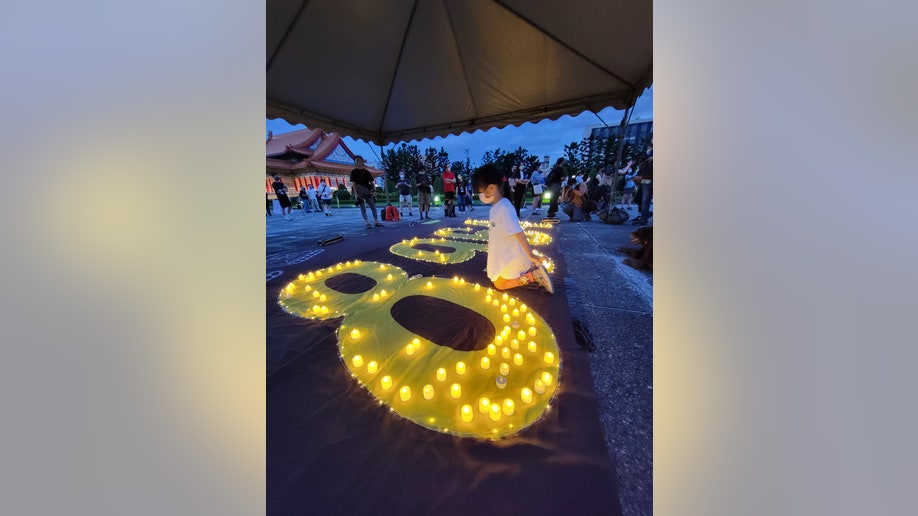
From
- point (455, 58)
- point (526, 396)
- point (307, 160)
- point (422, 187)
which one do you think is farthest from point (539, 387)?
point (307, 160)

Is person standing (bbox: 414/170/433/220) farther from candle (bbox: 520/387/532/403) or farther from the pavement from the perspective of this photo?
candle (bbox: 520/387/532/403)

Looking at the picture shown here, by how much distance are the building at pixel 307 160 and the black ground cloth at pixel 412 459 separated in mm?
18234

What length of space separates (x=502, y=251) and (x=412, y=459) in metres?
1.74

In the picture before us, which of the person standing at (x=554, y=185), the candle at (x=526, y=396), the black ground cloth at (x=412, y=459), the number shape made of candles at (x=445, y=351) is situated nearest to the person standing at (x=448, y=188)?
the person standing at (x=554, y=185)

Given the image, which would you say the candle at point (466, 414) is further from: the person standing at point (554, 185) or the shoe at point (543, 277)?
the person standing at point (554, 185)

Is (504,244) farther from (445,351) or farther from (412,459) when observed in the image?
(412,459)

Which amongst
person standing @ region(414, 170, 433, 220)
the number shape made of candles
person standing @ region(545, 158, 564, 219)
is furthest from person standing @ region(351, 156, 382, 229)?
person standing @ region(545, 158, 564, 219)

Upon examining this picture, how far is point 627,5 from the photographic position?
9.45 feet

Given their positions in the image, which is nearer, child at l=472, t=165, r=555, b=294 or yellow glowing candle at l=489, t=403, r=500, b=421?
yellow glowing candle at l=489, t=403, r=500, b=421

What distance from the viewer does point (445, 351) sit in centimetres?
158

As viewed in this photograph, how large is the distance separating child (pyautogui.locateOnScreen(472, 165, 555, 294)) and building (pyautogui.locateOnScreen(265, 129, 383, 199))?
56.5 feet

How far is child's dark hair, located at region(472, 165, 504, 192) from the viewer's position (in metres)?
2.22

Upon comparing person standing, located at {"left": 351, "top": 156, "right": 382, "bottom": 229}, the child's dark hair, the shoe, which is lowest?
the shoe

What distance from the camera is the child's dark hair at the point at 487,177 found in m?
2.22
